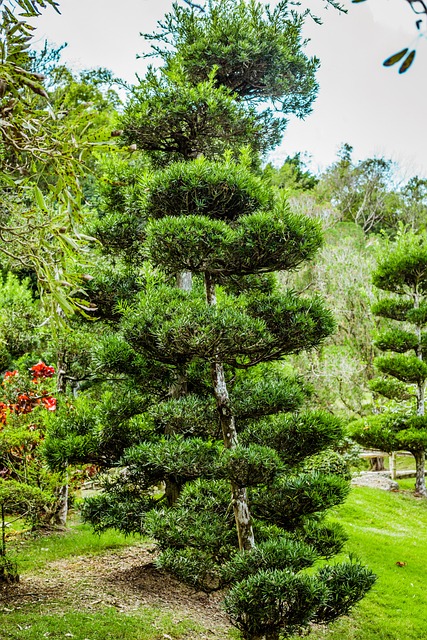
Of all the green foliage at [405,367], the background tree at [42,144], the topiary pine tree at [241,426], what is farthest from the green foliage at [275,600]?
the green foliage at [405,367]

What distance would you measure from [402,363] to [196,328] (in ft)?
22.5

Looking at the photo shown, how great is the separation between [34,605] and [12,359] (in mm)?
4826

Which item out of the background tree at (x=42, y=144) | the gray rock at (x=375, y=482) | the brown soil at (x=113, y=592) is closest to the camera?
the background tree at (x=42, y=144)

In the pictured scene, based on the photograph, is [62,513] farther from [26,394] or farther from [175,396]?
[175,396]

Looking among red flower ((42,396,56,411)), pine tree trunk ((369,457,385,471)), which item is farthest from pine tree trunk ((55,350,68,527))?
pine tree trunk ((369,457,385,471))

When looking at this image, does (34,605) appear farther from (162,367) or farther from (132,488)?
(162,367)

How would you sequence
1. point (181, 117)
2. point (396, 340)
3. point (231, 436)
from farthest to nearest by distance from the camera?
point (396, 340)
point (181, 117)
point (231, 436)

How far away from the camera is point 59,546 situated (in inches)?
252

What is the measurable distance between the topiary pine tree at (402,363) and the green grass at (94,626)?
613 centimetres

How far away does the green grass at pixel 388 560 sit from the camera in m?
4.85

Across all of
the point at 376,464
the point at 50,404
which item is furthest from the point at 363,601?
the point at 376,464

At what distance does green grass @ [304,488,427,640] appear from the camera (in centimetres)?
485

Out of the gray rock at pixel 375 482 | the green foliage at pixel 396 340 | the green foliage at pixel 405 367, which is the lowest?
the gray rock at pixel 375 482

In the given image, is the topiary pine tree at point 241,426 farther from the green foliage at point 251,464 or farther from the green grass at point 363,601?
the green grass at point 363,601
